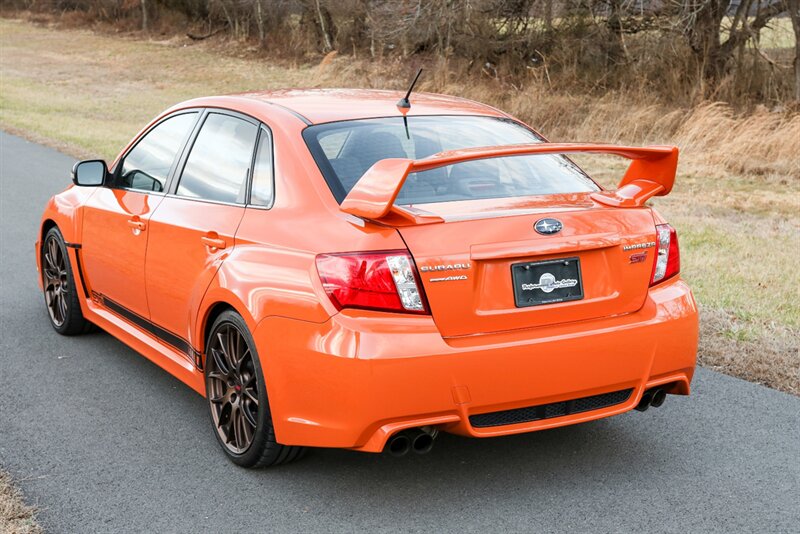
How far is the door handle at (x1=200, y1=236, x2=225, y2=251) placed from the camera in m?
4.41

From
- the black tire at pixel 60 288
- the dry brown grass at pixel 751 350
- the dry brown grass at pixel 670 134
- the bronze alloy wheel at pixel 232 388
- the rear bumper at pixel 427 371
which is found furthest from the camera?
the dry brown grass at pixel 670 134

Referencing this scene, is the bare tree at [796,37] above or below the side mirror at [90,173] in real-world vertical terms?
below

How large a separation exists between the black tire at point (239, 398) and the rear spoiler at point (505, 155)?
78 centimetres

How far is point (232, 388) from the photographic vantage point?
14.4 feet

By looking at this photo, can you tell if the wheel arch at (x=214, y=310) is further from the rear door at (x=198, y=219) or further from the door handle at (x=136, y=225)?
the door handle at (x=136, y=225)

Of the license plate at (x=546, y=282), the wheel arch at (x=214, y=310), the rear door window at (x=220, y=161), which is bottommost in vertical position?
the wheel arch at (x=214, y=310)

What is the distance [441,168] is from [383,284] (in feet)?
2.60

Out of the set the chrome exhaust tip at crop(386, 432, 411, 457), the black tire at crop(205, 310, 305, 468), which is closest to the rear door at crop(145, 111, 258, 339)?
the black tire at crop(205, 310, 305, 468)

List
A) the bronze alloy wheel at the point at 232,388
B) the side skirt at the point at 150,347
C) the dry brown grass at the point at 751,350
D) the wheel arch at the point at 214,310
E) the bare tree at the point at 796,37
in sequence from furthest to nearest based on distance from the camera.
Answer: the bare tree at the point at 796,37 → the dry brown grass at the point at 751,350 → the side skirt at the point at 150,347 → the bronze alloy wheel at the point at 232,388 → the wheel arch at the point at 214,310

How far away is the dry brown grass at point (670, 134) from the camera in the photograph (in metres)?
6.84

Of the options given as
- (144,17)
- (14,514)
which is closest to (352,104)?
(14,514)

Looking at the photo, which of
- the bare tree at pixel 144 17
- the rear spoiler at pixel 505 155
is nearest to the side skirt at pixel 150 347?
the rear spoiler at pixel 505 155

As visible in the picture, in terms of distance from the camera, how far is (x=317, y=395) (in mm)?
3791

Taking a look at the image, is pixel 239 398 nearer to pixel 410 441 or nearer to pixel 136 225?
pixel 410 441
